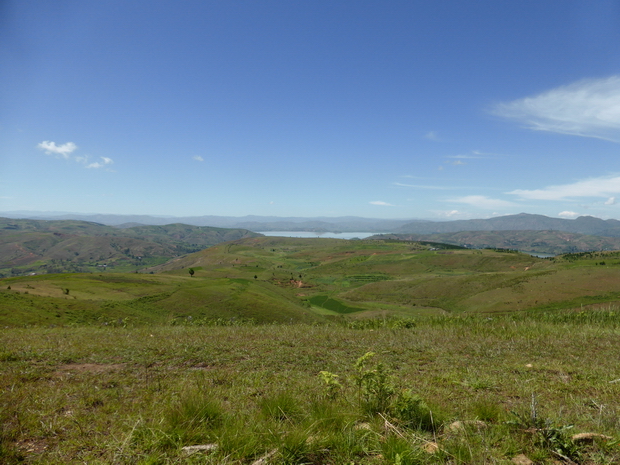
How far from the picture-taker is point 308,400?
514 centimetres

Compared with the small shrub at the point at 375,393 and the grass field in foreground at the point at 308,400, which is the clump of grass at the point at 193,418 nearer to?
the grass field in foreground at the point at 308,400

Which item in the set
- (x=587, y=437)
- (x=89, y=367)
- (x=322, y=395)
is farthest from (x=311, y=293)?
(x=587, y=437)

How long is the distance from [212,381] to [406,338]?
798 centimetres

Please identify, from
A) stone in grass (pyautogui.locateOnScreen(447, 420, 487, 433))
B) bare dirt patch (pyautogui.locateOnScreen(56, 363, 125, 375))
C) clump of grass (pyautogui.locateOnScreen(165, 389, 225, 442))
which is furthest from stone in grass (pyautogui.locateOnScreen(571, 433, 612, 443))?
bare dirt patch (pyautogui.locateOnScreen(56, 363, 125, 375))

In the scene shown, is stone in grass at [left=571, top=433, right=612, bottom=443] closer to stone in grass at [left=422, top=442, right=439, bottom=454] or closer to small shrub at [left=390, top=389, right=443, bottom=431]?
small shrub at [left=390, top=389, right=443, bottom=431]

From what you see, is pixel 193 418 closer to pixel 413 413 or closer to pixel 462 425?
pixel 413 413

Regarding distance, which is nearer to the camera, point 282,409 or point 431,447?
point 431,447

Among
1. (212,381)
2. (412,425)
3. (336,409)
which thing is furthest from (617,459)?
(212,381)

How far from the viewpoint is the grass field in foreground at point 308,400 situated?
11.4 ft

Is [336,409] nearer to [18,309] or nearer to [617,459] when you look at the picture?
[617,459]

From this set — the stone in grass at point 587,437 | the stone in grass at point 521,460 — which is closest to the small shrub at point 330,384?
the stone in grass at point 521,460

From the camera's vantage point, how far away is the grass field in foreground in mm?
3488

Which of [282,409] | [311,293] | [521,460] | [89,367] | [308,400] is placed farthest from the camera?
[311,293]

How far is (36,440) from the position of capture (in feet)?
12.7
